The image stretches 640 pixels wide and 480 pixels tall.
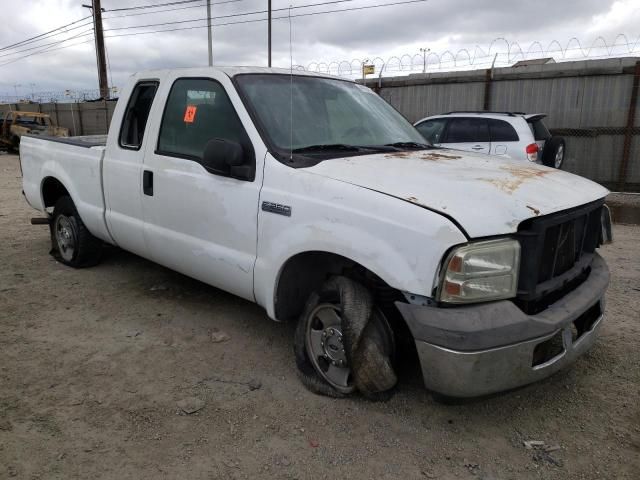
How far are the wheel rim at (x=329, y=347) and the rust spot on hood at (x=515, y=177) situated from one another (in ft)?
3.63

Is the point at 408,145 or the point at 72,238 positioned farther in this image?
the point at 72,238

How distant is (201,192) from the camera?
3635 millimetres

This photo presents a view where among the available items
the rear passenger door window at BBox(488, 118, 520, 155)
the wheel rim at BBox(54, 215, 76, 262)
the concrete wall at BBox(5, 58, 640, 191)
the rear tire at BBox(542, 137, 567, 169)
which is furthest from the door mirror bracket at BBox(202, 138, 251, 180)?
the concrete wall at BBox(5, 58, 640, 191)

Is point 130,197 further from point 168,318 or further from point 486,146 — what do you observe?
point 486,146

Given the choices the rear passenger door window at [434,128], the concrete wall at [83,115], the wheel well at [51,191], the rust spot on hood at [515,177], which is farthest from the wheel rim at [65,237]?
the concrete wall at [83,115]

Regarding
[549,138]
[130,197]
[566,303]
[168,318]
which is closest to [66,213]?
[130,197]

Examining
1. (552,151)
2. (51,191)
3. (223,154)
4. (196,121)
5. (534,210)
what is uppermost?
(196,121)

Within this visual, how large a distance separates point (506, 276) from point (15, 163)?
20.2m

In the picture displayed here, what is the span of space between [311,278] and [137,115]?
221 centimetres

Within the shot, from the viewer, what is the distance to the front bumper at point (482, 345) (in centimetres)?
243

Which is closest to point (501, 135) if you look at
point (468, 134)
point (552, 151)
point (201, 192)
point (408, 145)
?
point (468, 134)

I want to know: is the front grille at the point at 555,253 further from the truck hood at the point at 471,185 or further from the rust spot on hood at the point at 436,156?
the rust spot on hood at the point at 436,156

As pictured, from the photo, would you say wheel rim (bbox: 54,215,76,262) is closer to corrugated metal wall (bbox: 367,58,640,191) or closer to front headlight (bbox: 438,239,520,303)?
front headlight (bbox: 438,239,520,303)

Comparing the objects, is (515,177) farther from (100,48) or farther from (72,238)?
(100,48)
